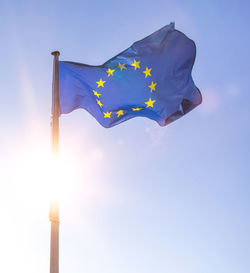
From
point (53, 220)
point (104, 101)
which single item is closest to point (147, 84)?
point (104, 101)

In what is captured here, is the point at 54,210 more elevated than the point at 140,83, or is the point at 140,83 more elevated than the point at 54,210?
the point at 140,83

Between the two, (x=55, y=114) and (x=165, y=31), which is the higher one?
(x=165, y=31)

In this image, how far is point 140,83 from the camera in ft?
46.7

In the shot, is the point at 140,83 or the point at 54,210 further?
the point at 140,83

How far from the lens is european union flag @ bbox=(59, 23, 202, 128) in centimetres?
1302

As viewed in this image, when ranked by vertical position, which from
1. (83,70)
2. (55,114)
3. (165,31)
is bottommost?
(55,114)

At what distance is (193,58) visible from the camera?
15.0 meters

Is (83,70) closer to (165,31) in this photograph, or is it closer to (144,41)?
(144,41)

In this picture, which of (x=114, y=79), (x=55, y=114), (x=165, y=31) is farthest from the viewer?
(x=165, y=31)

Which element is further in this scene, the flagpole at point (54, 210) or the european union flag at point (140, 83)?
the european union flag at point (140, 83)

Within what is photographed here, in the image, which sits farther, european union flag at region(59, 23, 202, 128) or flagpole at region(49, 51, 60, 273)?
european union flag at region(59, 23, 202, 128)

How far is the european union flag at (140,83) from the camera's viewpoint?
13.0m

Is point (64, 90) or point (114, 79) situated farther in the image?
point (114, 79)

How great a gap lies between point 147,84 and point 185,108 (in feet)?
5.77
